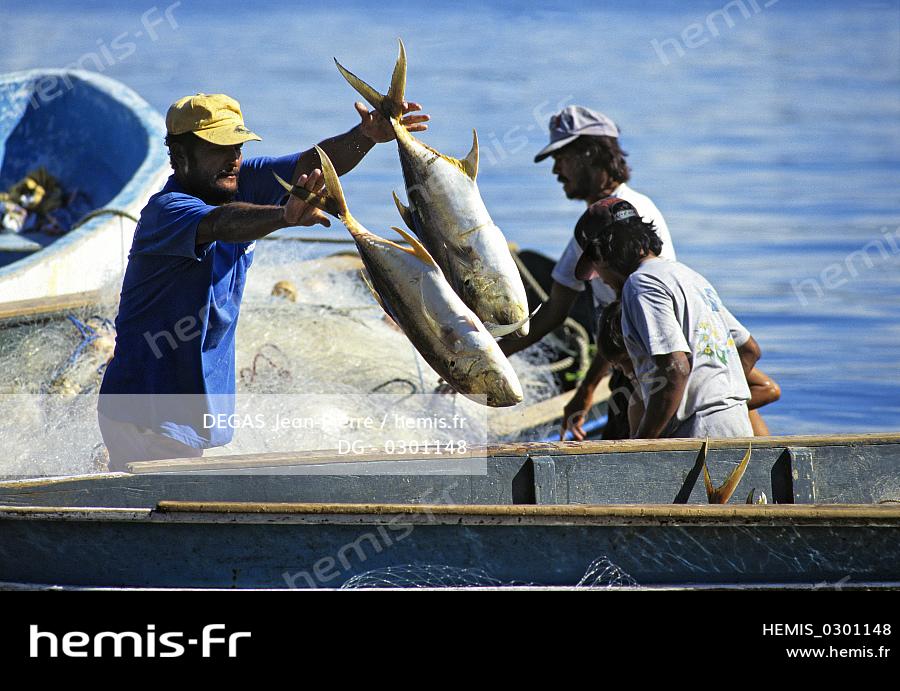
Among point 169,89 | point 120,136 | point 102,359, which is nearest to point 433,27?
point 169,89

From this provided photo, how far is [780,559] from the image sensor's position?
4.18 m

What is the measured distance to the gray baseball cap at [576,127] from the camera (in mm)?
6051

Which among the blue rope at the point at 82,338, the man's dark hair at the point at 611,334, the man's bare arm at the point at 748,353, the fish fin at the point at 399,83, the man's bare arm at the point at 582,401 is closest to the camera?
the fish fin at the point at 399,83

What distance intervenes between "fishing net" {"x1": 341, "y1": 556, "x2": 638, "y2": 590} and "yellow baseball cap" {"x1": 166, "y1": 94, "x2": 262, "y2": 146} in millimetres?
1513

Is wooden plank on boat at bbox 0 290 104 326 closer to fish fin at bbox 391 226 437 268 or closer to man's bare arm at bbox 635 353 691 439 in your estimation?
man's bare arm at bbox 635 353 691 439

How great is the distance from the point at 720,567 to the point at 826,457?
1.04 metres

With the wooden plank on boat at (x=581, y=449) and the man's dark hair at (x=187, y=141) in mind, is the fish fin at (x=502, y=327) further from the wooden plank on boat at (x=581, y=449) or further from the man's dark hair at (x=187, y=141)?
the man's dark hair at (x=187, y=141)

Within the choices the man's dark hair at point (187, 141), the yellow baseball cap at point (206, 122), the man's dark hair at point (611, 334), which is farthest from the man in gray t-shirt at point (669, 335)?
the man's dark hair at point (187, 141)

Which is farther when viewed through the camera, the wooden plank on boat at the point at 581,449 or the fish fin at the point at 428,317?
the wooden plank on boat at the point at 581,449

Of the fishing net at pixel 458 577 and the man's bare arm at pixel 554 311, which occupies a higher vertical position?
the man's bare arm at pixel 554 311

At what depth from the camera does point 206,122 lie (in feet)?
14.4

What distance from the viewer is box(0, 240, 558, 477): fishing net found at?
6207 mm

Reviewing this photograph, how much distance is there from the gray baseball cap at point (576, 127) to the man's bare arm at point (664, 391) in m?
1.69
